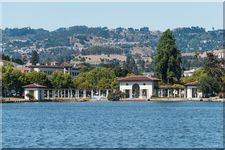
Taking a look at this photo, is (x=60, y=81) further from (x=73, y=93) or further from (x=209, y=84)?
(x=209, y=84)

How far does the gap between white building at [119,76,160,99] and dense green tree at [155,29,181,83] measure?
31.0 ft

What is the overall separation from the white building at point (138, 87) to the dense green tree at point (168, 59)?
9.45m

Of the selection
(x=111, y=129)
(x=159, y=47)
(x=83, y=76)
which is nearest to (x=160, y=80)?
(x=159, y=47)

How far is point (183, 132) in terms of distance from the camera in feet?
167

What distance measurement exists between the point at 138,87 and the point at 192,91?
10.9 m

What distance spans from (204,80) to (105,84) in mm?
31075

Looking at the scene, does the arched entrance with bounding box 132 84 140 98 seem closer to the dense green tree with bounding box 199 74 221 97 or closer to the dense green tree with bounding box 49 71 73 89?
the dense green tree with bounding box 49 71 73 89

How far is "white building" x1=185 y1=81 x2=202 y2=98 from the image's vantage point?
15362cm

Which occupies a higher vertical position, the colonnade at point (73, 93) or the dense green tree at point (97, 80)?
the dense green tree at point (97, 80)

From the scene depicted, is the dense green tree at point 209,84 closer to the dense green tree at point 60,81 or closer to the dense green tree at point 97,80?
the dense green tree at point 97,80

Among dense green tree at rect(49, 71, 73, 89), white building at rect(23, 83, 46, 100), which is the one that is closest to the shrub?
white building at rect(23, 83, 46, 100)

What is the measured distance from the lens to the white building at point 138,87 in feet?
520

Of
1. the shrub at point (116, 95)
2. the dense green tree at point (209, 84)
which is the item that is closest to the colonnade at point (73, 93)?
the shrub at point (116, 95)

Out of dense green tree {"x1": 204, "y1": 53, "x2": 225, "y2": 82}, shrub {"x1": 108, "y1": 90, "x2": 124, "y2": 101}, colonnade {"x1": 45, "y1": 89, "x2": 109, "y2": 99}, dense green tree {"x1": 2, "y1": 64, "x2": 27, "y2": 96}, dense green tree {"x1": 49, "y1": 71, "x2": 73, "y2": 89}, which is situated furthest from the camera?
dense green tree {"x1": 49, "y1": 71, "x2": 73, "y2": 89}
